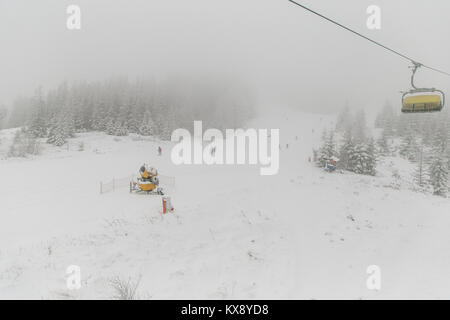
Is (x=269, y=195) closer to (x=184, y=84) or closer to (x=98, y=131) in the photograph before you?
(x=98, y=131)

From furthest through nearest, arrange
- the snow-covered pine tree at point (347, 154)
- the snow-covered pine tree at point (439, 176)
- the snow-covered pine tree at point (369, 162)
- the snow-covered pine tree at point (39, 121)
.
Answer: the snow-covered pine tree at point (39, 121), the snow-covered pine tree at point (347, 154), the snow-covered pine tree at point (369, 162), the snow-covered pine tree at point (439, 176)

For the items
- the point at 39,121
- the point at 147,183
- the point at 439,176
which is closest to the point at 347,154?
the point at 439,176

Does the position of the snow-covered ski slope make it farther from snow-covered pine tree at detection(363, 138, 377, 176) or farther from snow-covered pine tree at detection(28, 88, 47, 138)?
snow-covered pine tree at detection(28, 88, 47, 138)

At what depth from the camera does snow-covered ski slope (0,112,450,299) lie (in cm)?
633

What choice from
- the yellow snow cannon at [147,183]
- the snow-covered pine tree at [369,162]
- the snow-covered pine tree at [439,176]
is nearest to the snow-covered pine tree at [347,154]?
the snow-covered pine tree at [369,162]

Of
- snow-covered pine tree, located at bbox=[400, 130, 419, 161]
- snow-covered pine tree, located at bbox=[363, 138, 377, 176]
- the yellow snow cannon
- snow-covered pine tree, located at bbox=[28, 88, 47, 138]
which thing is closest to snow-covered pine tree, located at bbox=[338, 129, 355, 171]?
snow-covered pine tree, located at bbox=[363, 138, 377, 176]

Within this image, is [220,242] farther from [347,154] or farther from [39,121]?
[39,121]

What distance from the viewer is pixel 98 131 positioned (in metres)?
55.3

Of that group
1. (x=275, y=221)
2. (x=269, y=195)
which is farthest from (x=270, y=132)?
(x=275, y=221)

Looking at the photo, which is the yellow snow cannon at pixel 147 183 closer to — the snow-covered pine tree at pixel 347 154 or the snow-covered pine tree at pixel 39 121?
the snow-covered pine tree at pixel 347 154

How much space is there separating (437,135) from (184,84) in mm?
84206

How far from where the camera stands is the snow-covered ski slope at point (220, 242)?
633 centimetres

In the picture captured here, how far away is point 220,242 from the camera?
9.17 m
